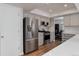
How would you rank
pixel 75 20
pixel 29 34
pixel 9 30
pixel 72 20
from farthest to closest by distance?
pixel 72 20, pixel 75 20, pixel 29 34, pixel 9 30

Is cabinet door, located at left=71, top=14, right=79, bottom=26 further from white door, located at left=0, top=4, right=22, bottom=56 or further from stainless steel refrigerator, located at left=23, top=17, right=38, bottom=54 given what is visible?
white door, located at left=0, top=4, right=22, bottom=56

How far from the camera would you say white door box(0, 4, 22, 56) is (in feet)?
→ 12.2

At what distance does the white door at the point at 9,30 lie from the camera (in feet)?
12.2

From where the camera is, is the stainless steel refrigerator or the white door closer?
the white door

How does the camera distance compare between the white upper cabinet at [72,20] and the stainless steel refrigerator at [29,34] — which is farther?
the white upper cabinet at [72,20]

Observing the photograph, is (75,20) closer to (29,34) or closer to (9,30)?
(29,34)

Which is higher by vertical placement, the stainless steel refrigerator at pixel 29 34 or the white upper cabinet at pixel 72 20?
the white upper cabinet at pixel 72 20

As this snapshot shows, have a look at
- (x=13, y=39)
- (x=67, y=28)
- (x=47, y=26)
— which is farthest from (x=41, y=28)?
(x=13, y=39)

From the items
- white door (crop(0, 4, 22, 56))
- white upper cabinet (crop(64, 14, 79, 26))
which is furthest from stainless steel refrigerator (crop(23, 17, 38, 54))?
white upper cabinet (crop(64, 14, 79, 26))

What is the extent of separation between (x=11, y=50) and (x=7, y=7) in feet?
5.45

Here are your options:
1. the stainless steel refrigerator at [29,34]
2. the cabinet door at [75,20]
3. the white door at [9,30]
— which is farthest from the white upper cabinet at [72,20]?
the white door at [9,30]

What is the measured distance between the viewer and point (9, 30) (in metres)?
3.93

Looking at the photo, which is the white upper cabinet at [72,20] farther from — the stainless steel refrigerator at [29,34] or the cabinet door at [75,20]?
the stainless steel refrigerator at [29,34]

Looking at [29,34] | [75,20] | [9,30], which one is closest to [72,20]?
[75,20]
